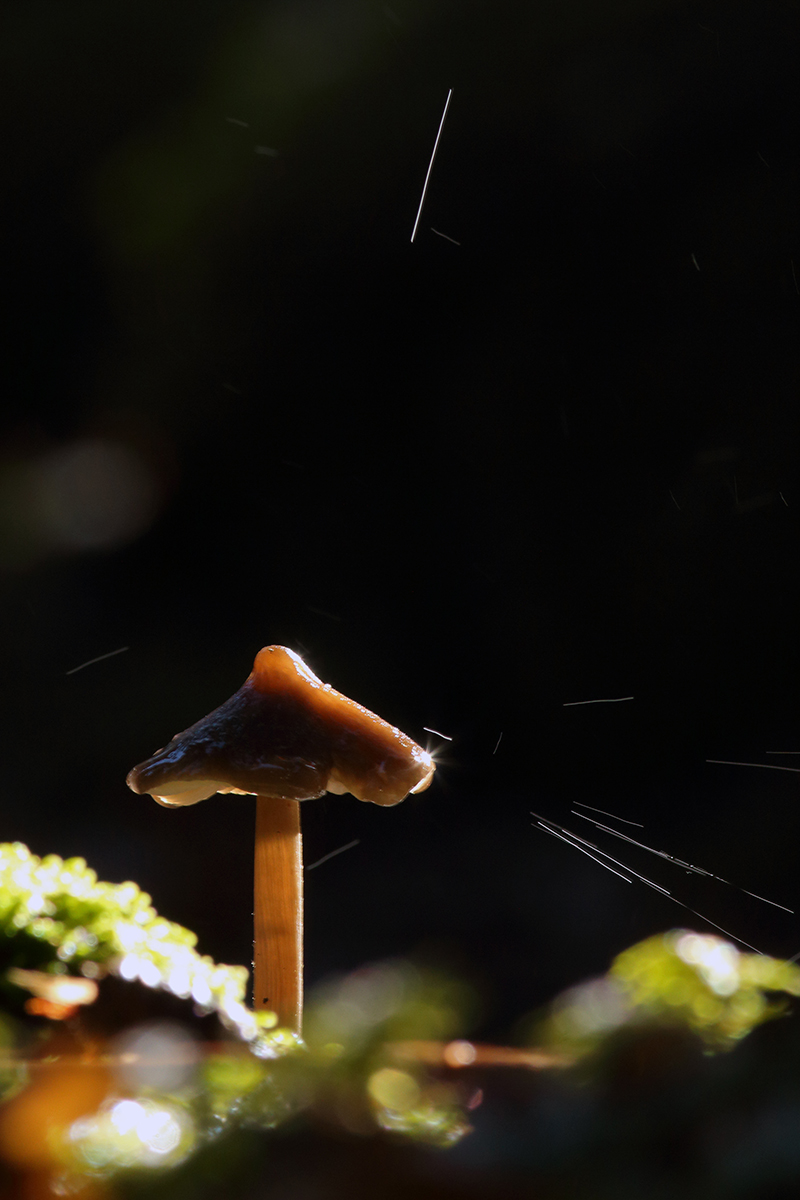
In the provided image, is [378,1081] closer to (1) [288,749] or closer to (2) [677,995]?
(2) [677,995]

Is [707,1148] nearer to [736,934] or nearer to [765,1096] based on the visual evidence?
[765,1096]

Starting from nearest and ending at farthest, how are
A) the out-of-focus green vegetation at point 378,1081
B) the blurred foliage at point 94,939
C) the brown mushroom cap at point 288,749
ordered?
the out-of-focus green vegetation at point 378,1081 → the blurred foliage at point 94,939 → the brown mushroom cap at point 288,749

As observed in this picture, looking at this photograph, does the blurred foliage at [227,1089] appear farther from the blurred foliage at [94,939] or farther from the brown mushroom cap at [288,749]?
the brown mushroom cap at [288,749]

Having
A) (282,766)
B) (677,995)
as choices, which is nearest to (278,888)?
(282,766)

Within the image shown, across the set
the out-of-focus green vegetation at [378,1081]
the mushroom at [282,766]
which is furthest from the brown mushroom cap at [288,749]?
the out-of-focus green vegetation at [378,1081]

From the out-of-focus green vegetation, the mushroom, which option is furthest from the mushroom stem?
the out-of-focus green vegetation

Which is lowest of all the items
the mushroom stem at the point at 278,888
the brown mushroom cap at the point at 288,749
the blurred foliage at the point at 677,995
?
the mushroom stem at the point at 278,888

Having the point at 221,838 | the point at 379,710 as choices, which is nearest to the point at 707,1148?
the point at 379,710
